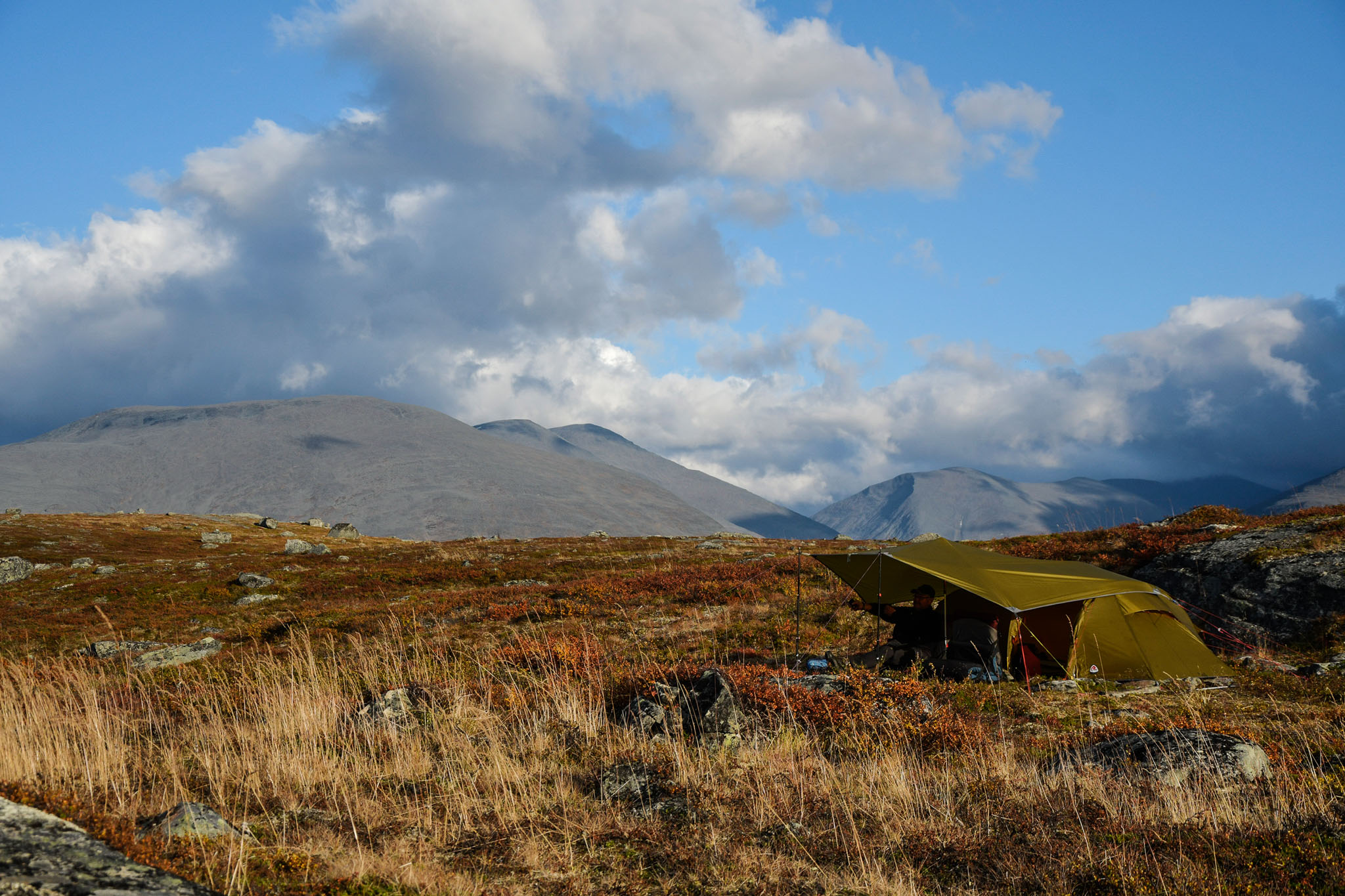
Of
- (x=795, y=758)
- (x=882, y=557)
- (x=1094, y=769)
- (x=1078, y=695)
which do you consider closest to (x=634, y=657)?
(x=882, y=557)

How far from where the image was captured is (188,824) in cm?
569

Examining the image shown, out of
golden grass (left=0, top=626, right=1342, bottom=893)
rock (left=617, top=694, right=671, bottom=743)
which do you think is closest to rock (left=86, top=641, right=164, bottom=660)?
golden grass (left=0, top=626, right=1342, bottom=893)

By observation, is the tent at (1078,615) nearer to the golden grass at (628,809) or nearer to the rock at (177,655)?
the golden grass at (628,809)

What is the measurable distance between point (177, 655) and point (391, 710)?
1264 cm

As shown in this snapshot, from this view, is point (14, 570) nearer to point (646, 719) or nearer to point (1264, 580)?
point (646, 719)

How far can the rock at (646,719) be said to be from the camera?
9.61 meters

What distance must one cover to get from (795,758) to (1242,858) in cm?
421

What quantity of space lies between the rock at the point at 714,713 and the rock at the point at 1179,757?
12.6 ft

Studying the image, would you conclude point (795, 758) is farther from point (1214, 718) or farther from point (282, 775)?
point (1214, 718)

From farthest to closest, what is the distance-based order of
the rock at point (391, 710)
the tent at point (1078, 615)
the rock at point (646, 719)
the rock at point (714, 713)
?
the tent at point (1078, 615) < the rock at point (391, 710) < the rock at point (646, 719) < the rock at point (714, 713)

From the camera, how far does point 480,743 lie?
900cm

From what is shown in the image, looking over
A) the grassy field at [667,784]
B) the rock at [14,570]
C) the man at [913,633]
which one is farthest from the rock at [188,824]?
the rock at [14,570]

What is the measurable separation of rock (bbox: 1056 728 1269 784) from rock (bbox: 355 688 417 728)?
840 centimetres

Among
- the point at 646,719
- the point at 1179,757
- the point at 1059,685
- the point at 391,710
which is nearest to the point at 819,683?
the point at 646,719
